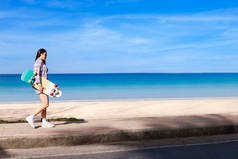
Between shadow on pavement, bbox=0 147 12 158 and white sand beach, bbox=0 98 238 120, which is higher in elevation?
white sand beach, bbox=0 98 238 120

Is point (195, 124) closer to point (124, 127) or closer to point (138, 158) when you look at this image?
point (124, 127)

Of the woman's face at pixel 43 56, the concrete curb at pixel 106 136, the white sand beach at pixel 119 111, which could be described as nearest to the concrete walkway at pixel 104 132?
the concrete curb at pixel 106 136

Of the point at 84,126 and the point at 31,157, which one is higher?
the point at 84,126

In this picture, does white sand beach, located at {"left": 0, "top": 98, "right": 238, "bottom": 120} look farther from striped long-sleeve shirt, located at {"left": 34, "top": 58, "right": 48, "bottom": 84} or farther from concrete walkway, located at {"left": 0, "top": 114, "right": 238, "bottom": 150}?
striped long-sleeve shirt, located at {"left": 34, "top": 58, "right": 48, "bottom": 84}

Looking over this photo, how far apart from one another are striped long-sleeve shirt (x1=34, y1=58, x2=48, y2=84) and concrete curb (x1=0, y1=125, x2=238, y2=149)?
1430 mm

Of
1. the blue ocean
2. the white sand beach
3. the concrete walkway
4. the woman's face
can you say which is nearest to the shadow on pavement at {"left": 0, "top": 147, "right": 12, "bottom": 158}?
the concrete walkway

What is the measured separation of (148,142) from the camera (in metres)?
6.97

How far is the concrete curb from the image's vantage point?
6.32 meters

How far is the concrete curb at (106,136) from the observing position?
6316mm

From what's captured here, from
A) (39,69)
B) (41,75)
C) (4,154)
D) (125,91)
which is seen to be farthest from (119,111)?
(125,91)

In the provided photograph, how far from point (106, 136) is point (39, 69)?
212 centimetres

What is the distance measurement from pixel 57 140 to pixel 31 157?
92cm

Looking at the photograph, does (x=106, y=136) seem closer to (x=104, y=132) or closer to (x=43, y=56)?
(x=104, y=132)

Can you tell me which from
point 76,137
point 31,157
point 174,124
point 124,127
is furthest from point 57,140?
point 174,124
